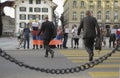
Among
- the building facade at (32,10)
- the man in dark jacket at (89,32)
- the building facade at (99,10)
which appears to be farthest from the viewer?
the building facade at (99,10)

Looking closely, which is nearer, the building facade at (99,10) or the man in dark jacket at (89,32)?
the man in dark jacket at (89,32)

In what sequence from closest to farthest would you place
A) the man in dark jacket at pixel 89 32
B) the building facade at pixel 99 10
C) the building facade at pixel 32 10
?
the man in dark jacket at pixel 89 32 → the building facade at pixel 32 10 → the building facade at pixel 99 10

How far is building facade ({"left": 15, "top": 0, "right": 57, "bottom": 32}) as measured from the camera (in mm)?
119500

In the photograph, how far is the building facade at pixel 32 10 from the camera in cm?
11950

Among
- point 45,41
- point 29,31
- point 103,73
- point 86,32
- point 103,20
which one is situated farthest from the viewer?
point 103,20

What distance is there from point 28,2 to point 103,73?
113243 mm

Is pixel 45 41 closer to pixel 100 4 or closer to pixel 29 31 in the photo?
pixel 29 31

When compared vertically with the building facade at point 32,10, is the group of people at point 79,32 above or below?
below

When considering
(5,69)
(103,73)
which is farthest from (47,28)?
(103,73)

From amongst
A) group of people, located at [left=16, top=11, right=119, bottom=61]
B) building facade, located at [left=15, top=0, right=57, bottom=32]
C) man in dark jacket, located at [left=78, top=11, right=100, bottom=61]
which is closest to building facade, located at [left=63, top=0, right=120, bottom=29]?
building facade, located at [left=15, top=0, right=57, bottom=32]

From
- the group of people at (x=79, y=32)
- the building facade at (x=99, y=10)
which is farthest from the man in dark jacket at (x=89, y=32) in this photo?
the building facade at (x=99, y=10)

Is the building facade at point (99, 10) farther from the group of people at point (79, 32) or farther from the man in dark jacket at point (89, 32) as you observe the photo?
the man in dark jacket at point (89, 32)

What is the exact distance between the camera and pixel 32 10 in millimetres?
121750

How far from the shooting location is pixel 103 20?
12131 cm
